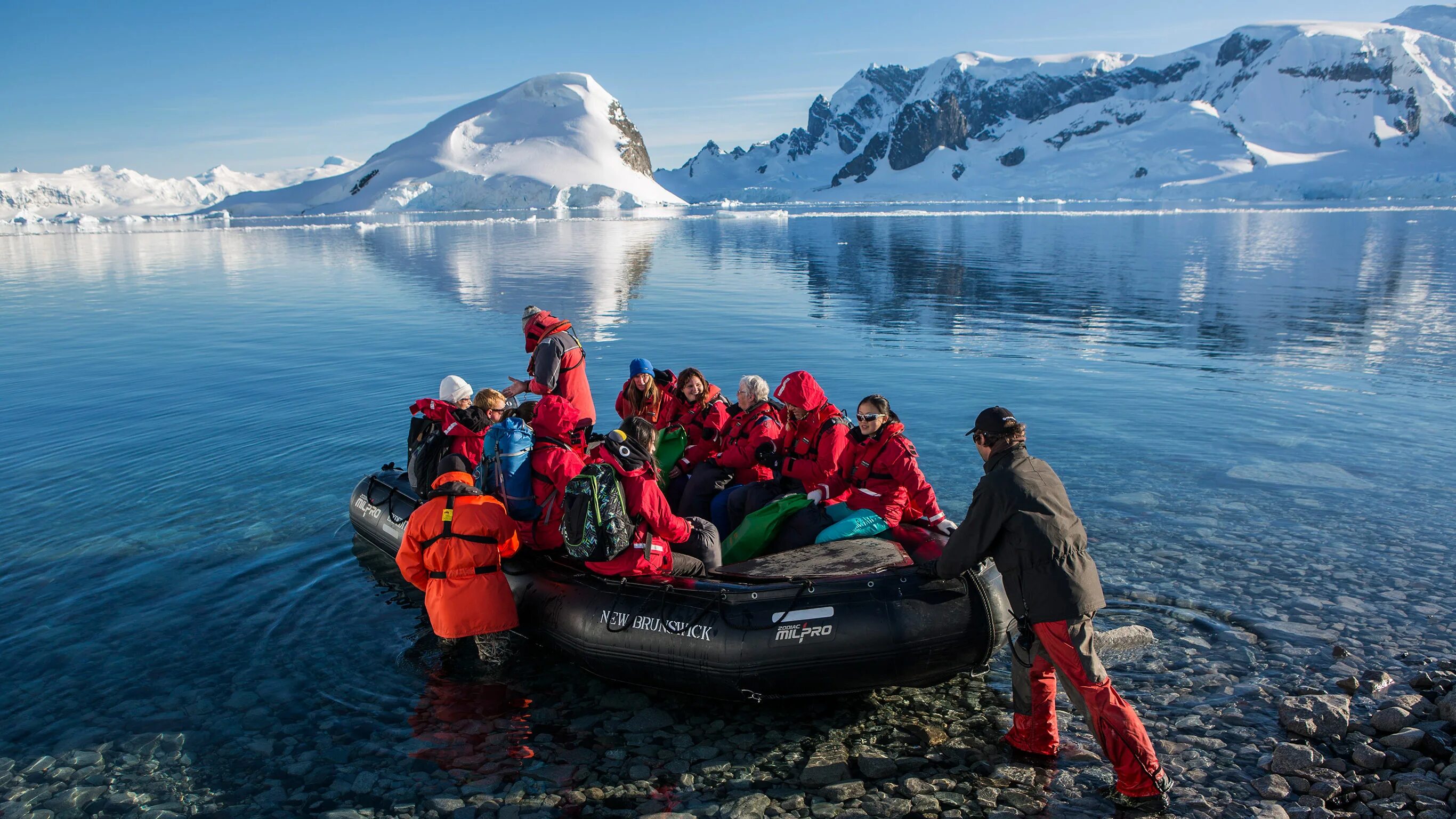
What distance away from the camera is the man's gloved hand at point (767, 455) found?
6.88 meters

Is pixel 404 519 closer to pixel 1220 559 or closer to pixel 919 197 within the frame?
pixel 1220 559

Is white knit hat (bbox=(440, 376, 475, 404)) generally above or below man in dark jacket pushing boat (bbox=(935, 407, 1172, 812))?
above

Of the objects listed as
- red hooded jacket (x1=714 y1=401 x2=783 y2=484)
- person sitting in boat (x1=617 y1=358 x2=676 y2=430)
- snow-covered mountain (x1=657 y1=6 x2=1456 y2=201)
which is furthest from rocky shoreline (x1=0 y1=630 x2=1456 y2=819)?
snow-covered mountain (x1=657 y1=6 x2=1456 y2=201)

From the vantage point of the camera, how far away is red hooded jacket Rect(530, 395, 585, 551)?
570 cm

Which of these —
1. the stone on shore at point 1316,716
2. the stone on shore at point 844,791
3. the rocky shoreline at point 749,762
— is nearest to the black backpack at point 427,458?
the rocky shoreline at point 749,762

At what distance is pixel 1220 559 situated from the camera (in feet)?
23.1

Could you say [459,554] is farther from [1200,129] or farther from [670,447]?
[1200,129]

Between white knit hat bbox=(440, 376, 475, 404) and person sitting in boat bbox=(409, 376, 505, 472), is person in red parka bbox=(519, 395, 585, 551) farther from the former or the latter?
white knit hat bbox=(440, 376, 475, 404)

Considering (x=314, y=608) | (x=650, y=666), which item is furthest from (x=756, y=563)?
(x=314, y=608)

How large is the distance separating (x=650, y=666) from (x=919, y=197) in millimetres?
142555

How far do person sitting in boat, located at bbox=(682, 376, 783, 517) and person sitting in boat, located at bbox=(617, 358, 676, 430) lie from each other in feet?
2.30

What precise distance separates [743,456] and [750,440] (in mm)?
135

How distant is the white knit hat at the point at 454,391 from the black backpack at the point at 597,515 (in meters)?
1.90

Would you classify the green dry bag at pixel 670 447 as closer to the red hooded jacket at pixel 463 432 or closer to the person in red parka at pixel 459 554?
the red hooded jacket at pixel 463 432
